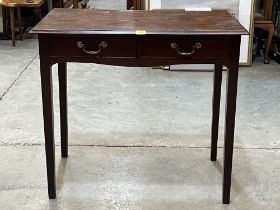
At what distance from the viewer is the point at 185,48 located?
215 centimetres

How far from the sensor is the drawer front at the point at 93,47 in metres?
2.13

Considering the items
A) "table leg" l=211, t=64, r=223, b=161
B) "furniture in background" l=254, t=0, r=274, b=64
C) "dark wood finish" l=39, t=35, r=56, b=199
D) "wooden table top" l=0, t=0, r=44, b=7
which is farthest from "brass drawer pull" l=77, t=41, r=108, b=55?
"wooden table top" l=0, t=0, r=44, b=7

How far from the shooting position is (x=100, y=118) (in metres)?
3.48

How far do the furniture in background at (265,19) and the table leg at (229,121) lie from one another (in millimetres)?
2739

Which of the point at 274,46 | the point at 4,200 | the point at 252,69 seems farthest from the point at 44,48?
the point at 274,46

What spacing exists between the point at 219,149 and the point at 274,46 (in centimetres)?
252

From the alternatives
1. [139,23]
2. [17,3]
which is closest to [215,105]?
[139,23]

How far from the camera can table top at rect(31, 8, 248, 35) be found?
212 cm

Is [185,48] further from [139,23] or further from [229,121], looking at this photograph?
[229,121]

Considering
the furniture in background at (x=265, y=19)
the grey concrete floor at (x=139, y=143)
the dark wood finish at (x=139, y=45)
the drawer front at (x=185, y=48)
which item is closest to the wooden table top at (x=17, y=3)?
the grey concrete floor at (x=139, y=143)

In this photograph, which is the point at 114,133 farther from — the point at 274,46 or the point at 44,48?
the point at 274,46

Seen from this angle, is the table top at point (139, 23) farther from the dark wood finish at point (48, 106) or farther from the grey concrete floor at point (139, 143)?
the grey concrete floor at point (139, 143)

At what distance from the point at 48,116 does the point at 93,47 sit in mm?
408

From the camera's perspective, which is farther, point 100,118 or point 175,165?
point 100,118
